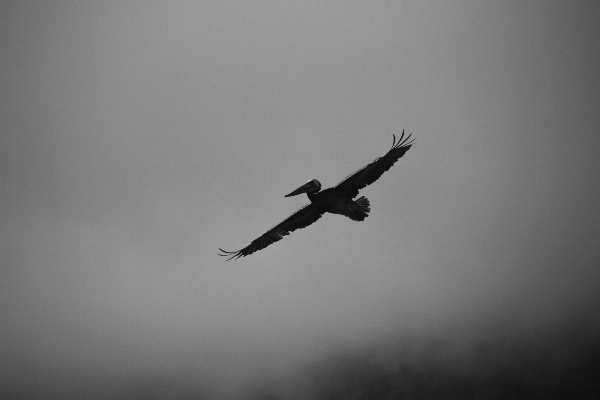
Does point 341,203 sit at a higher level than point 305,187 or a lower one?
lower

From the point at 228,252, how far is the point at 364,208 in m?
5.34

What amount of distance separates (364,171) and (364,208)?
4.40 feet

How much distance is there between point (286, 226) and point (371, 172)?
13.1 ft

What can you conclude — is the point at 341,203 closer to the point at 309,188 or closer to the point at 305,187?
the point at 309,188

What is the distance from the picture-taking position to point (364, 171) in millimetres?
25219

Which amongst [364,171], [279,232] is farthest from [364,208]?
[279,232]

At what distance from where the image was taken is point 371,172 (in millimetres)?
25609

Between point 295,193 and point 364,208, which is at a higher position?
point 295,193

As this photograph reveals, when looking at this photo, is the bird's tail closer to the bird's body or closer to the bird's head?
the bird's body

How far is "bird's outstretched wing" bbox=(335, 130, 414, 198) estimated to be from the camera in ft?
82.9

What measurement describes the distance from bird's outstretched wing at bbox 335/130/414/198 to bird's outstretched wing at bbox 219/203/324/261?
1462 millimetres

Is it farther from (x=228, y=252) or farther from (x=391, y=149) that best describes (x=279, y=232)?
(x=391, y=149)

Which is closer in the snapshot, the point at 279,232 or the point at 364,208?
the point at 364,208

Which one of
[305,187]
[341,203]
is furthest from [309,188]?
[341,203]
